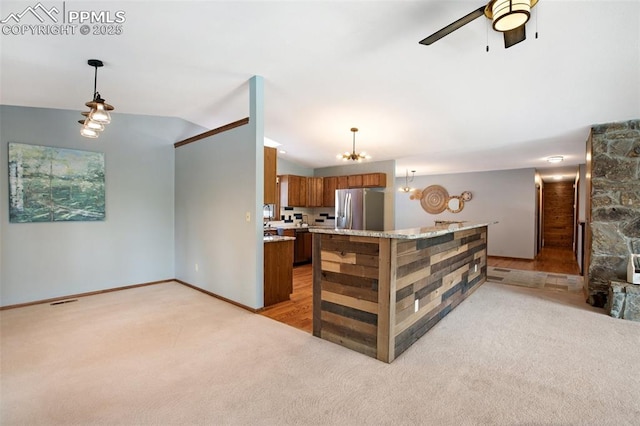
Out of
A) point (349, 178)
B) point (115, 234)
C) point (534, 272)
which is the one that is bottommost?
point (534, 272)

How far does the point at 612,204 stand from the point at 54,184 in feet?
24.3

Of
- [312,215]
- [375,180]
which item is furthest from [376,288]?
[312,215]

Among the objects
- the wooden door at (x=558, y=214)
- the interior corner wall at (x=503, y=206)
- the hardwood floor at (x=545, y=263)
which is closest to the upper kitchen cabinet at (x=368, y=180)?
the interior corner wall at (x=503, y=206)

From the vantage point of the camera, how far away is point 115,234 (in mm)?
4477

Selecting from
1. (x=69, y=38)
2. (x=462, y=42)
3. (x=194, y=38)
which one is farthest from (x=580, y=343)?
(x=69, y=38)

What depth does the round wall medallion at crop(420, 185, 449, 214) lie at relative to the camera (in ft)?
28.0

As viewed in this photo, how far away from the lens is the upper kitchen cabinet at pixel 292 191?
702 cm

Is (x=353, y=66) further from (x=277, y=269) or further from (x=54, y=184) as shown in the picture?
(x=54, y=184)

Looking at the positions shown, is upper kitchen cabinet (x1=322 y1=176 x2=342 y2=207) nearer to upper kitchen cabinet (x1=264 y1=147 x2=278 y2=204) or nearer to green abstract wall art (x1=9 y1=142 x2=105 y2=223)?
upper kitchen cabinet (x1=264 y1=147 x2=278 y2=204)

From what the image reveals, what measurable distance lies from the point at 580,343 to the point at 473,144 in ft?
11.3

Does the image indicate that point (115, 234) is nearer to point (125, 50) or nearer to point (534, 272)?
point (125, 50)

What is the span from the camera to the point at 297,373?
7.18 ft

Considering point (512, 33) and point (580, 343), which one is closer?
point (512, 33)

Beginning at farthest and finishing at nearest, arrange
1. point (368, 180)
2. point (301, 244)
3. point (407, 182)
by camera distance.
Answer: point (407, 182) → point (368, 180) → point (301, 244)
